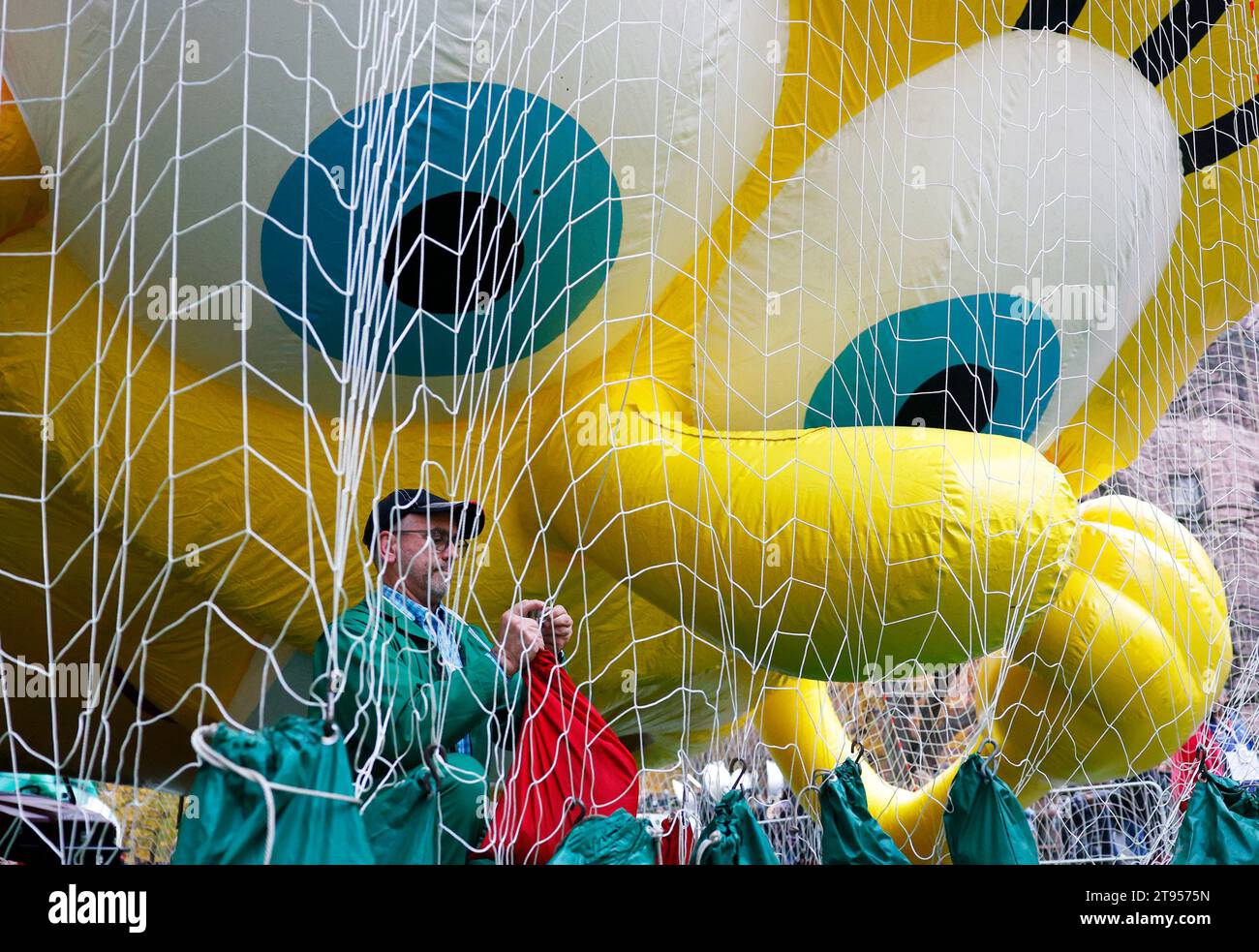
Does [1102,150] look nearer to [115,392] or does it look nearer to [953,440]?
[953,440]

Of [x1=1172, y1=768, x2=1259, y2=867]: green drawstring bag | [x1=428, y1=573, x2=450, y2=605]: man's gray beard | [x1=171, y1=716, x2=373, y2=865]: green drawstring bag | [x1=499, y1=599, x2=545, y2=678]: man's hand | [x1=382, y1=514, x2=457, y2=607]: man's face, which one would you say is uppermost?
→ [x1=382, y1=514, x2=457, y2=607]: man's face

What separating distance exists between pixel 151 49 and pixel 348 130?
358mm

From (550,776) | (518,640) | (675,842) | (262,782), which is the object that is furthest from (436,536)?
(675,842)

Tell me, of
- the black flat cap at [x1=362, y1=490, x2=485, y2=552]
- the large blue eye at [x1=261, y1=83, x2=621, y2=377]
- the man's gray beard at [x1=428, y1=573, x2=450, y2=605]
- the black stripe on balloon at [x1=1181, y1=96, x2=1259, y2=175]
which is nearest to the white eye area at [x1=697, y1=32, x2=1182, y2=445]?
the black stripe on balloon at [x1=1181, y1=96, x2=1259, y2=175]

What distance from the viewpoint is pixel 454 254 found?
243 centimetres

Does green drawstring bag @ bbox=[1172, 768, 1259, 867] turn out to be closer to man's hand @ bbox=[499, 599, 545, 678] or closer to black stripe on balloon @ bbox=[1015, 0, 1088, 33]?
man's hand @ bbox=[499, 599, 545, 678]

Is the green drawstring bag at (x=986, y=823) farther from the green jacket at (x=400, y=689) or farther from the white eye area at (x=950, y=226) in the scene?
the green jacket at (x=400, y=689)

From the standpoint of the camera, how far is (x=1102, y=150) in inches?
123

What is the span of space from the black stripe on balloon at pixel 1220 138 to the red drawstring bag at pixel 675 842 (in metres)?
2.21

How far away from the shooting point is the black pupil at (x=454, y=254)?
2.39 meters

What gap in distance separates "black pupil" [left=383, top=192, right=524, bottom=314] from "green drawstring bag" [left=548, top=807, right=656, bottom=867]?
39.2 inches

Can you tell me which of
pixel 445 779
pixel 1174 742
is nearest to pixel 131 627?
pixel 445 779

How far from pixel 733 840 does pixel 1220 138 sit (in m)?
2.38

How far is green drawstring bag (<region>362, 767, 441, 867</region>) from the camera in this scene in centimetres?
200
